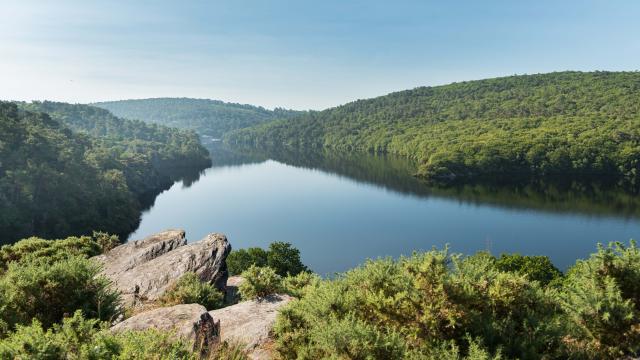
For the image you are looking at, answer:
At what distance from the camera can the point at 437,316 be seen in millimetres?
13797

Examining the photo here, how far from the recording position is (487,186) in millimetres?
151500

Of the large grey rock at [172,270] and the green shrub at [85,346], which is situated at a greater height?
the green shrub at [85,346]

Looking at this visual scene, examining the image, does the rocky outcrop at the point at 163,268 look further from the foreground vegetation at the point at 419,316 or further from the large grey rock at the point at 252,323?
the foreground vegetation at the point at 419,316

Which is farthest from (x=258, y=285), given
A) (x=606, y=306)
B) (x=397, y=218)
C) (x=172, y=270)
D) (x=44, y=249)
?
(x=397, y=218)

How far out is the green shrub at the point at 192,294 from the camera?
2412 cm

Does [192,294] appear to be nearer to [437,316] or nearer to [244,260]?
[437,316]

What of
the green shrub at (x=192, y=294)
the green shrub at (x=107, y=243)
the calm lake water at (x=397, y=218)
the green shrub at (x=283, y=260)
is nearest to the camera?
the green shrub at (x=192, y=294)

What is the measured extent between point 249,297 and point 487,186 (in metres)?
142

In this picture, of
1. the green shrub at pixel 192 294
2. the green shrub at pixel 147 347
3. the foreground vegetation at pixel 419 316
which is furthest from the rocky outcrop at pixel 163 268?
the green shrub at pixel 147 347

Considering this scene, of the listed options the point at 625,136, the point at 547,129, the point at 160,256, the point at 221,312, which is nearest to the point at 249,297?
the point at 221,312

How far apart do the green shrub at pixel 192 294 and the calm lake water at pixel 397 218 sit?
5127cm

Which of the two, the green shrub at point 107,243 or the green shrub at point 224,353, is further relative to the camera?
the green shrub at point 107,243

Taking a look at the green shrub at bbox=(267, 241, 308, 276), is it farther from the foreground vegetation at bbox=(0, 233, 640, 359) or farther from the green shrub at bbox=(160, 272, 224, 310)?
the foreground vegetation at bbox=(0, 233, 640, 359)

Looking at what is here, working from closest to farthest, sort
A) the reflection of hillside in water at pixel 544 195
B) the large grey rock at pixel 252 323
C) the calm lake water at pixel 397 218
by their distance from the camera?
the large grey rock at pixel 252 323
the calm lake water at pixel 397 218
the reflection of hillside in water at pixel 544 195
